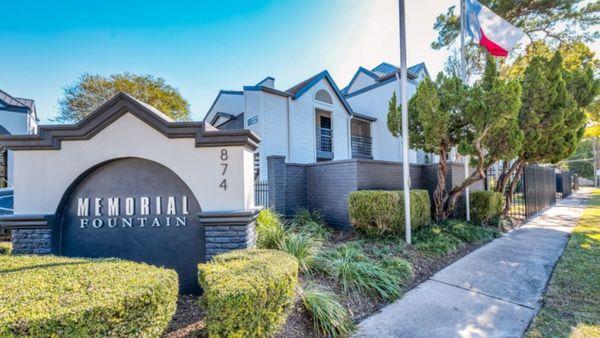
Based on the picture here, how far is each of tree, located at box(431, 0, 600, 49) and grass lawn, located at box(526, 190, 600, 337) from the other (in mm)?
11895

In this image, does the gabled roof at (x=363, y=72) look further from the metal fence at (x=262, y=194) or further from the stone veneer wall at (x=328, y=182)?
the metal fence at (x=262, y=194)

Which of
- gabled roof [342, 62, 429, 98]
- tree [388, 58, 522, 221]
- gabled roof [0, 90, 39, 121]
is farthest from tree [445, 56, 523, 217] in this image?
gabled roof [0, 90, 39, 121]

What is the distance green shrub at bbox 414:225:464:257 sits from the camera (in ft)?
20.5

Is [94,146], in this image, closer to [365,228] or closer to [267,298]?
[267,298]

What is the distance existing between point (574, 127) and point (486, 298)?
381 inches

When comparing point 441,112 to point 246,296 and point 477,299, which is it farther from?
point 246,296

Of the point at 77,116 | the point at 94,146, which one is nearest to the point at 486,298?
the point at 94,146

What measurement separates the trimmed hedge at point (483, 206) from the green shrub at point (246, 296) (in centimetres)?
888

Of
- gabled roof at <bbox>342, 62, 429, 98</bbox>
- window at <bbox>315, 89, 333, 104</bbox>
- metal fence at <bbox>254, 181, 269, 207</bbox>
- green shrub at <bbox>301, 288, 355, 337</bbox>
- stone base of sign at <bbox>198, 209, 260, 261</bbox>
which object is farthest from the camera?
gabled roof at <bbox>342, 62, 429, 98</bbox>

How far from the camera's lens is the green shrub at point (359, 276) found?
426 cm

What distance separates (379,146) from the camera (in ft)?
62.4

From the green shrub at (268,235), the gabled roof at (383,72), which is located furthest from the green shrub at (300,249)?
the gabled roof at (383,72)

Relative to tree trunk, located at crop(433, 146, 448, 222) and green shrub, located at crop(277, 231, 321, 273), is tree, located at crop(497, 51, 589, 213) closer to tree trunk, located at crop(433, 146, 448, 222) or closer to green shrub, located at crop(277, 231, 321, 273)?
tree trunk, located at crop(433, 146, 448, 222)

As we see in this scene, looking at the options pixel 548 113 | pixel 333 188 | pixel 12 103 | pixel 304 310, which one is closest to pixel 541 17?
pixel 548 113
